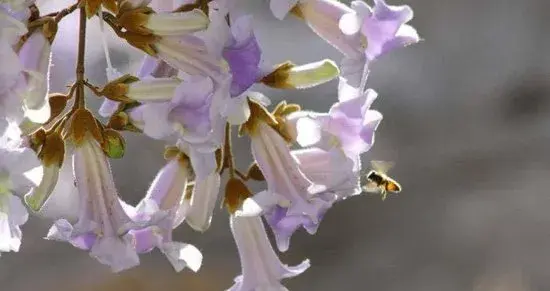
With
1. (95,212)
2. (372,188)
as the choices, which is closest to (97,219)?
(95,212)

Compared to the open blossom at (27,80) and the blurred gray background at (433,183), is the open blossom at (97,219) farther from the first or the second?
the blurred gray background at (433,183)

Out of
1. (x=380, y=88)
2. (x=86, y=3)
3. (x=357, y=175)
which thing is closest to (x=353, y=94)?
(x=357, y=175)

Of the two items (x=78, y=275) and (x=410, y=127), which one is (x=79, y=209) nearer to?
(x=78, y=275)

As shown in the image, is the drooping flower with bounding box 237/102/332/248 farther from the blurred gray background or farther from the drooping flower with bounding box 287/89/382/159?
the blurred gray background

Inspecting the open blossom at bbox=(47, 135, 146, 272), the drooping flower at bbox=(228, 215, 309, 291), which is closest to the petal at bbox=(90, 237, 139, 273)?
the open blossom at bbox=(47, 135, 146, 272)

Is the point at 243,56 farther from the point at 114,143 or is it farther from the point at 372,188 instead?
the point at 372,188

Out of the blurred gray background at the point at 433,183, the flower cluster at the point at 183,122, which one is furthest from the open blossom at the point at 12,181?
the blurred gray background at the point at 433,183
